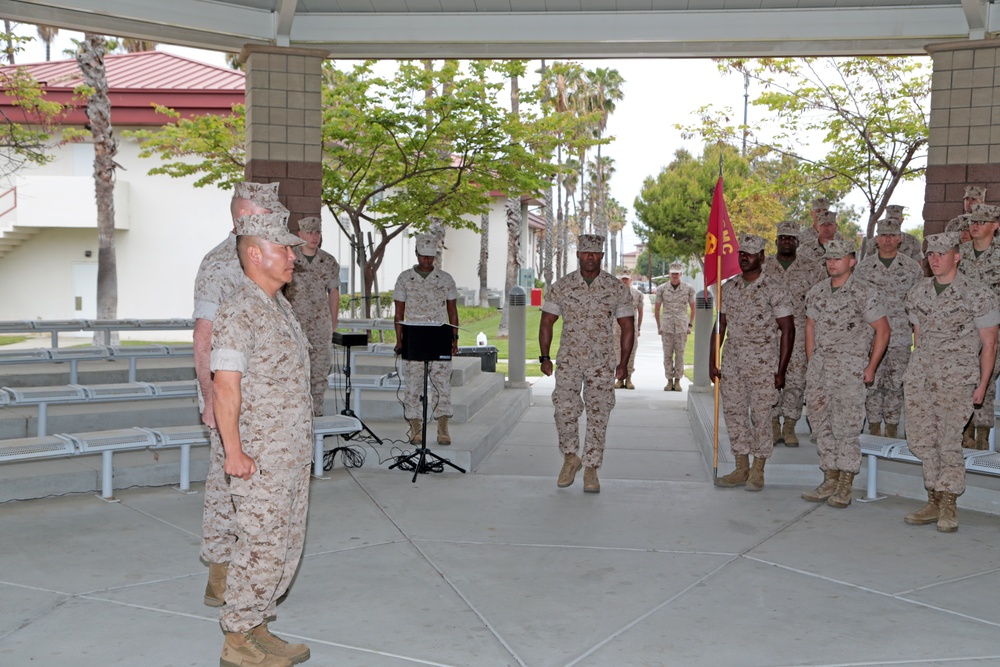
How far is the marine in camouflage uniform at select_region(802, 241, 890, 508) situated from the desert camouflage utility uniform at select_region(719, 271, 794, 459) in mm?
331

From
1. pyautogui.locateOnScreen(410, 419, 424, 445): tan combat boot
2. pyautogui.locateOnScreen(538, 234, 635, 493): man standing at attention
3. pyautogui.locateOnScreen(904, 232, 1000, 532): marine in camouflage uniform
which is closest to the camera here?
pyautogui.locateOnScreen(904, 232, 1000, 532): marine in camouflage uniform

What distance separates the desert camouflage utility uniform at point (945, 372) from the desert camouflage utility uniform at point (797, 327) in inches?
85.4

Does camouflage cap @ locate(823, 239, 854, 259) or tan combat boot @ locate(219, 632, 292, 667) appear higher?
camouflage cap @ locate(823, 239, 854, 259)

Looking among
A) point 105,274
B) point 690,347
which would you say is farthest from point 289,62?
point 690,347

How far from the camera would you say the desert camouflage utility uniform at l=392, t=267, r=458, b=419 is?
8852 millimetres

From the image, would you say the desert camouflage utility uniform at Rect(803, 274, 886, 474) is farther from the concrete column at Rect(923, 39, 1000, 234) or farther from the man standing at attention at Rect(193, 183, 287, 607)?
the man standing at attention at Rect(193, 183, 287, 607)

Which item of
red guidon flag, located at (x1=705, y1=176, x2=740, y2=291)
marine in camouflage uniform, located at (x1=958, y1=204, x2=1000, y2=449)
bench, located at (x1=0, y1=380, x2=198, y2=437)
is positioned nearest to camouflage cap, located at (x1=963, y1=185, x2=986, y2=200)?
marine in camouflage uniform, located at (x1=958, y1=204, x2=1000, y2=449)

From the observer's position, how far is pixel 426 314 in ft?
29.2

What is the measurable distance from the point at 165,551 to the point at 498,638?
2.48 meters

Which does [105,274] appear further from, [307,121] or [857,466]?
[857,466]

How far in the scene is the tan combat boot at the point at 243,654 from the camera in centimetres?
407

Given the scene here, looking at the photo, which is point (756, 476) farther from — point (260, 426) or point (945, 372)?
point (260, 426)

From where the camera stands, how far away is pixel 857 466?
7.29 metres

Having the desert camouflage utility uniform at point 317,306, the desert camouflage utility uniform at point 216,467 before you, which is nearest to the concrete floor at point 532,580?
the desert camouflage utility uniform at point 216,467
